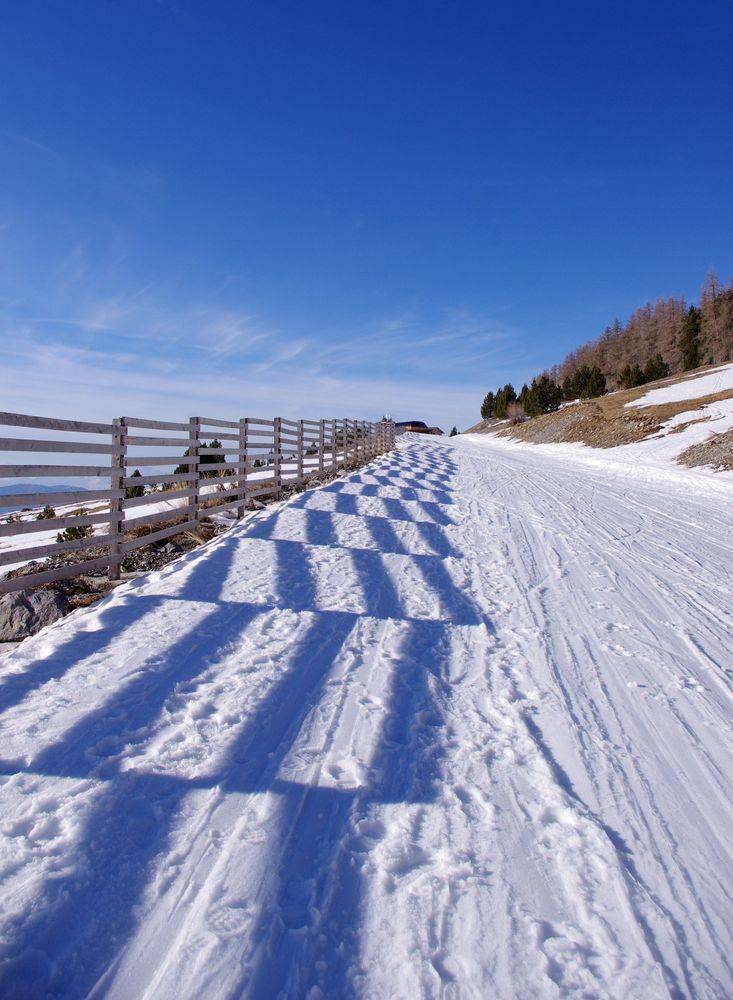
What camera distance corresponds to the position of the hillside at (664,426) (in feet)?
61.2

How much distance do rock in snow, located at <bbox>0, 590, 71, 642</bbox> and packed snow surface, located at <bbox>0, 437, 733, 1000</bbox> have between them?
411 millimetres

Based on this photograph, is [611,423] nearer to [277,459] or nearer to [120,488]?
[277,459]

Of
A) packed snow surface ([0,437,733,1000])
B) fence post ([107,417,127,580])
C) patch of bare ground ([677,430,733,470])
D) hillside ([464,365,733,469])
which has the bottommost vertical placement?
packed snow surface ([0,437,733,1000])

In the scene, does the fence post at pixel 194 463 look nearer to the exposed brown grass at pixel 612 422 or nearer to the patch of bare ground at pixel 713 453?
the patch of bare ground at pixel 713 453

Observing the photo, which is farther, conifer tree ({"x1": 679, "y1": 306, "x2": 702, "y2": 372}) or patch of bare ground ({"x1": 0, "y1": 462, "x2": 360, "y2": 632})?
conifer tree ({"x1": 679, "y1": 306, "x2": 702, "y2": 372})

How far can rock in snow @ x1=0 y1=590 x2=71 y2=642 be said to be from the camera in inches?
161

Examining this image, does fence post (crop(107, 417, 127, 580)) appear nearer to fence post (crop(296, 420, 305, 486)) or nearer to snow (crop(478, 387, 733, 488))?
fence post (crop(296, 420, 305, 486))

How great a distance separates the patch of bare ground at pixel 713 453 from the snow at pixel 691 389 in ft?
60.5

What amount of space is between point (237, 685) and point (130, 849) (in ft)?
3.82

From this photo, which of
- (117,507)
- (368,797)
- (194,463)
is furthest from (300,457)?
(368,797)

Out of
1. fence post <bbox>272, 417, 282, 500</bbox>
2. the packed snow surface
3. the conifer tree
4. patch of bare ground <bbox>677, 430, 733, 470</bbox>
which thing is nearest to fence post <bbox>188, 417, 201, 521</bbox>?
the packed snow surface

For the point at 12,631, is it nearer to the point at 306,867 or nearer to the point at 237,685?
the point at 237,685

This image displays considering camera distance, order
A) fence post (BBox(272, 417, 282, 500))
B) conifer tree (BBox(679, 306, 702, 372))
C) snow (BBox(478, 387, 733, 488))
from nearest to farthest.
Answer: fence post (BBox(272, 417, 282, 500))
snow (BBox(478, 387, 733, 488))
conifer tree (BBox(679, 306, 702, 372))

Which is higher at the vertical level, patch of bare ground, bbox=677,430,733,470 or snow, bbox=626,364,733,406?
snow, bbox=626,364,733,406
